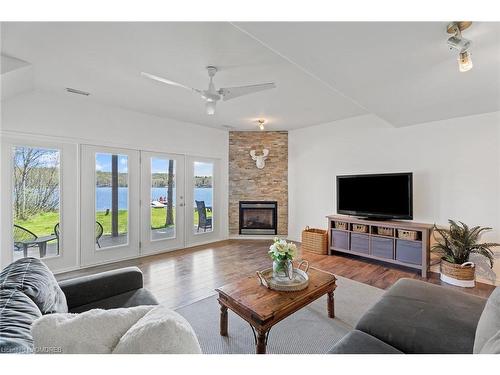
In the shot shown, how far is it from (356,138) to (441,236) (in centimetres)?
200

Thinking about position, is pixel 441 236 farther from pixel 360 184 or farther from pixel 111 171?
pixel 111 171

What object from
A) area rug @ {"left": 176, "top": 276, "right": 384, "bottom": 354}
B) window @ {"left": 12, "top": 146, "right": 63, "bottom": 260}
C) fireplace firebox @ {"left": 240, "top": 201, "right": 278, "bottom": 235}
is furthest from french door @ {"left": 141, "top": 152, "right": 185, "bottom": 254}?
area rug @ {"left": 176, "top": 276, "right": 384, "bottom": 354}

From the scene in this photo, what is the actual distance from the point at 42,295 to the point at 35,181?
272 centimetres

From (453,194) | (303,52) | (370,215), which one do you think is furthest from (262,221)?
(303,52)

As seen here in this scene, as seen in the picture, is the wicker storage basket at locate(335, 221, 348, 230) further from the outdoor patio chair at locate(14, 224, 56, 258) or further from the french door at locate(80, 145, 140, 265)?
the outdoor patio chair at locate(14, 224, 56, 258)

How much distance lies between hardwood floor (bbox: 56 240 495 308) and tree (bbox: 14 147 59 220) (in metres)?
0.98

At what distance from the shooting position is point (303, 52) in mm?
1577

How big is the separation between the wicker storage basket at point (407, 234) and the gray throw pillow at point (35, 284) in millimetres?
3816

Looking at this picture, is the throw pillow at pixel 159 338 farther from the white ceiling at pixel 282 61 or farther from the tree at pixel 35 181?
the tree at pixel 35 181

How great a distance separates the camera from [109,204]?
12.2ft

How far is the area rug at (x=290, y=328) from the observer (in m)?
1.75

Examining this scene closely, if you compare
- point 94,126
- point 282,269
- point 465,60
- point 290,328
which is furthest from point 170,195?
point 465,60

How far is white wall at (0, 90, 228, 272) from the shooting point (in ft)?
9.71

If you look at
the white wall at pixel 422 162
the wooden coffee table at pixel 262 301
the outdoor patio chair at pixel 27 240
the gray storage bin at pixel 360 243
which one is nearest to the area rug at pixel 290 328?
the wooden coffee table at pixel 262 301
